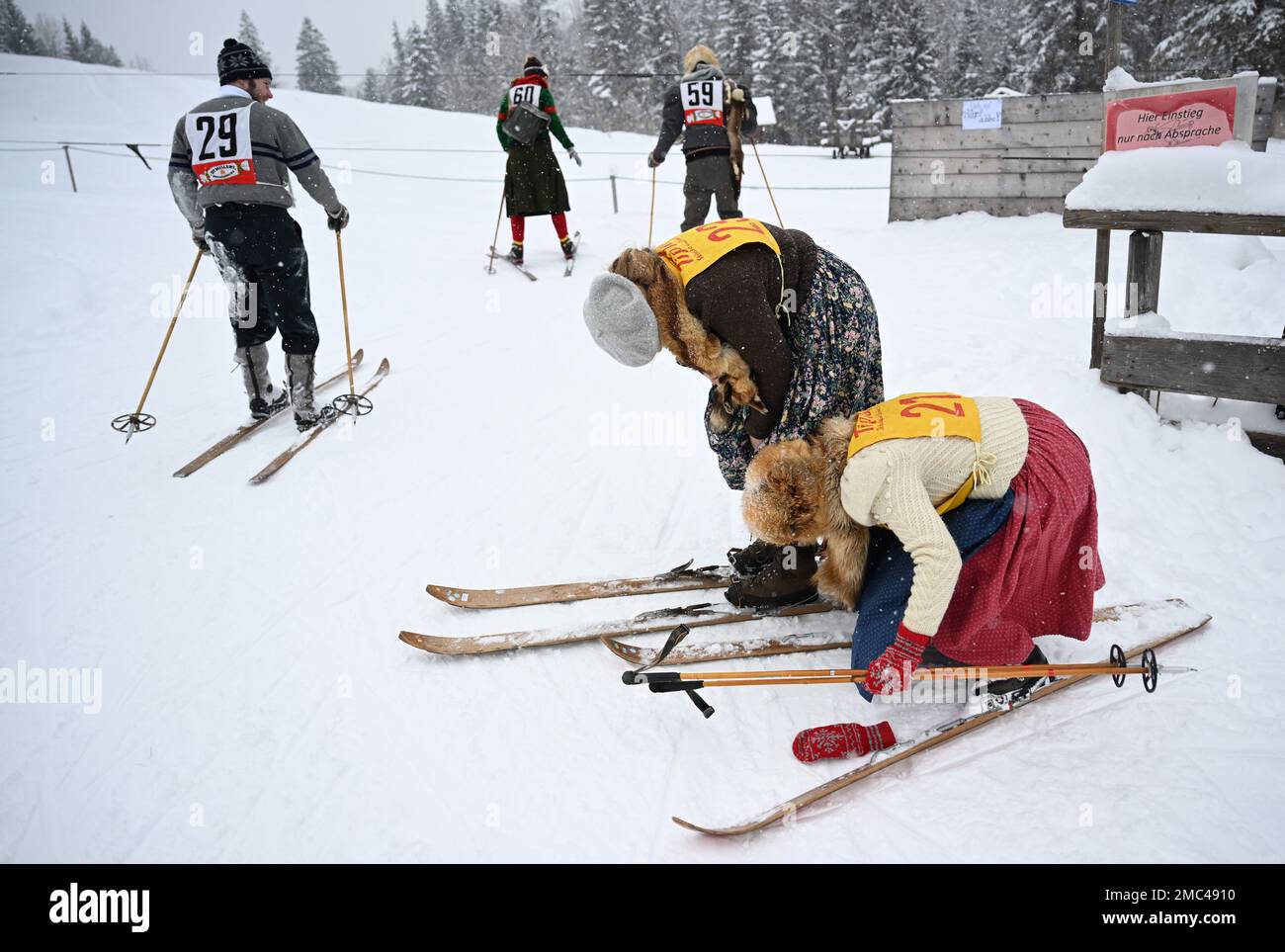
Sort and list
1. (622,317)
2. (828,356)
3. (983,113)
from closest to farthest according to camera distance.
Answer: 1. (622,317)
2. (828,356)
3. (983,113)

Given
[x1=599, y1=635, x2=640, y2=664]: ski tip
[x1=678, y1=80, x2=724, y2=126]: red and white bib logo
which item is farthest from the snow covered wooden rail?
[x1=678, y1=80, x2=724, y2=126]: red and white bib logo

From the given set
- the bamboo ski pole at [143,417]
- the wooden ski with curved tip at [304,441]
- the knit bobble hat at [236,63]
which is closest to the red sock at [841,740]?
the wooden ski with curved tip at [304,441]

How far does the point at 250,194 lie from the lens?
408 cm

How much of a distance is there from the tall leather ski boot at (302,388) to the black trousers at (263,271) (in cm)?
6

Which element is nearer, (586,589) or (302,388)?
(586,589)

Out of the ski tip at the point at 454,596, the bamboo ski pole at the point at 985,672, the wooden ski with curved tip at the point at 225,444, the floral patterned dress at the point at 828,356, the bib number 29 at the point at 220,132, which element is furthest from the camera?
the wooden ski with curved tip at the point at 225,444

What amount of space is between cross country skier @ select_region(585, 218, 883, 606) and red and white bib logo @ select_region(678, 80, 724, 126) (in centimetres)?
452

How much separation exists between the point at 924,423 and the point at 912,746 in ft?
3.10

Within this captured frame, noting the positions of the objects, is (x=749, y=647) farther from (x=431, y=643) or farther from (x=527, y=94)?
(x=527, y=94)

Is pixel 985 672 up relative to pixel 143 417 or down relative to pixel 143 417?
down

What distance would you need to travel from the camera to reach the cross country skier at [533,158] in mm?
7219

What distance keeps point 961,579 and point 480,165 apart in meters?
14.5

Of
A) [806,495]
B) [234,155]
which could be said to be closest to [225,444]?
[234,155]

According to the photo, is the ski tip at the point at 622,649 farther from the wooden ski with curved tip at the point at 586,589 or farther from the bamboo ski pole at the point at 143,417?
the bamboo ski pole at the point at 143,417
